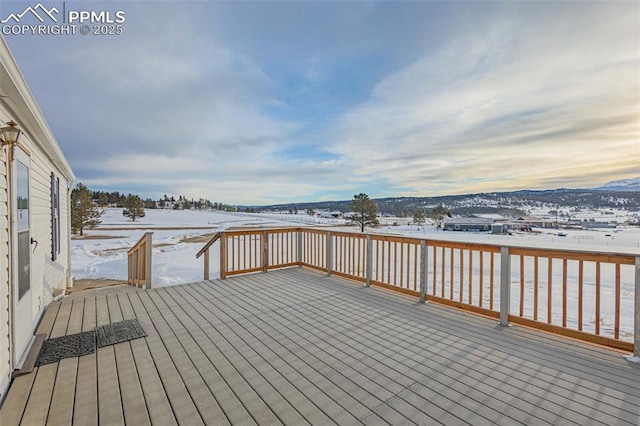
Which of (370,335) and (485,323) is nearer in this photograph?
(370,335)

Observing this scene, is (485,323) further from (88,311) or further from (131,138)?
(131,138)

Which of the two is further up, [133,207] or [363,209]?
[133,207]

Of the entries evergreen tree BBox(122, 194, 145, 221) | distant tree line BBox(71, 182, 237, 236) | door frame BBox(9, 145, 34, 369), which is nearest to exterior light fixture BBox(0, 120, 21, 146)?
door frame BBox(9, 145, 34, 369)

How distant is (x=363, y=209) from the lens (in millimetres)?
35625

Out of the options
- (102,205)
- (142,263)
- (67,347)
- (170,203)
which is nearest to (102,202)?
(102,205)

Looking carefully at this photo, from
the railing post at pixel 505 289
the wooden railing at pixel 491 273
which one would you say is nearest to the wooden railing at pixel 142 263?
the wooden railing at pixel 491 273

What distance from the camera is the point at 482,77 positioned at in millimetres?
6117

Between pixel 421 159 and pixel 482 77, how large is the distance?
27.5ft

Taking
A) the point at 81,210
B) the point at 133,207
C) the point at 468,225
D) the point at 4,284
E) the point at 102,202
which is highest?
the point at 102,202

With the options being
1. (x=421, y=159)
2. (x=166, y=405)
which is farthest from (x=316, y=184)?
(x=166, y=405)

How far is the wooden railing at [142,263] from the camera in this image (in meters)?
5.04

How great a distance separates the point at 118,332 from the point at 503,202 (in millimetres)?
70086

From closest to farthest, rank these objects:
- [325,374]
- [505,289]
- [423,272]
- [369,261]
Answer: [325,374], [505,289], [423,272], [369,261]

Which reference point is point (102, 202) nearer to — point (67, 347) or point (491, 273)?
point (67, 347)
